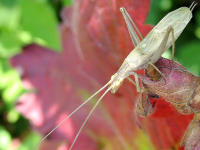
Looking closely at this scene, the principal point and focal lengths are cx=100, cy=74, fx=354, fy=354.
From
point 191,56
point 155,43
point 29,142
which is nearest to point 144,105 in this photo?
point 155,43

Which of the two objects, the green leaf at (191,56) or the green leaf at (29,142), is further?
the green leaf at (29,142)

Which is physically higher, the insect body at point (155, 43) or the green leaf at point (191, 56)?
the insect body at point (155, 43)

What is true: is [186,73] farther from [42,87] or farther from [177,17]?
[42,87]

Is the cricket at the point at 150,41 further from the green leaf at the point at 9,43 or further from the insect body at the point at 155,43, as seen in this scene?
the green leaf at the point at 9,43

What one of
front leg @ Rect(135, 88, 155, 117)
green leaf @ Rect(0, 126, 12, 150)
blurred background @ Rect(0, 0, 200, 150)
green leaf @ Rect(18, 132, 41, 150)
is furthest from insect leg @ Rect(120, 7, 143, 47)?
green leaf @ Rect(0, 126, 12, 150)

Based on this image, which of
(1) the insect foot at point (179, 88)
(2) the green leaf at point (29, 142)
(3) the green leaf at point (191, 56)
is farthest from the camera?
(2) the green leaf at point (29, 142)

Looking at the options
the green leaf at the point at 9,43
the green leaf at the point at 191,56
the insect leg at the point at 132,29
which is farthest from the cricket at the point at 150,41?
the green leaf at the point at 9,43

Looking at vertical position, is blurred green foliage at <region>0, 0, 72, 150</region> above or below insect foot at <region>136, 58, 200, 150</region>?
above

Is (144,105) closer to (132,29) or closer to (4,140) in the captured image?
(132,29)

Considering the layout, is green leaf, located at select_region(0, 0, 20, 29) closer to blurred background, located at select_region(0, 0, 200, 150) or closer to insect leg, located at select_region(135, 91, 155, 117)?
blurred background, located at select_region(0, 0, 200, 150)
